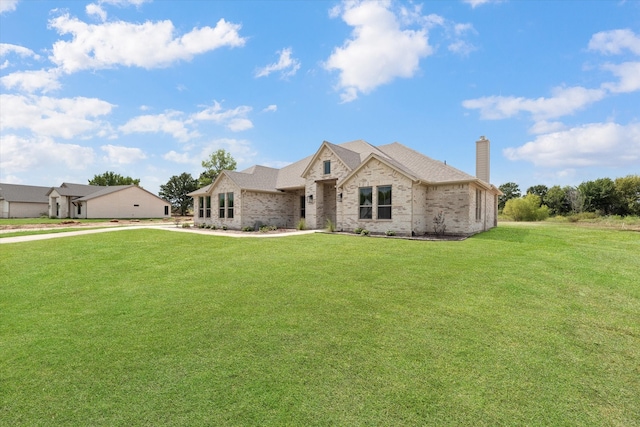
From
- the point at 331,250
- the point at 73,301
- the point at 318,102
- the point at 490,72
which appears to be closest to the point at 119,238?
the point at 73,301

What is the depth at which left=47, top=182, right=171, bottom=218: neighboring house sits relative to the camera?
135ft

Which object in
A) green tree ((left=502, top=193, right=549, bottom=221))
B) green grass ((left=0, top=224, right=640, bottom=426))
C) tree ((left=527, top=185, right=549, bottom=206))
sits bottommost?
green grass ((left=0, top=224, right=640, bottom=426))

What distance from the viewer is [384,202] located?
16.3 m

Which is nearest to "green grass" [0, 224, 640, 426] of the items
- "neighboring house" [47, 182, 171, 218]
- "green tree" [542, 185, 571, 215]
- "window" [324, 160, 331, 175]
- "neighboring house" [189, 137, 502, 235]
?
"neighboring house" [189, 137, 502, 235]

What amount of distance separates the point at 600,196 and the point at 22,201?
85121 mm

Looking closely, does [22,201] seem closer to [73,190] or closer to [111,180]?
[73,190]

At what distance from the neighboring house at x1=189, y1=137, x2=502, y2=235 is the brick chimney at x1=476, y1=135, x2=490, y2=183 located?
6cm

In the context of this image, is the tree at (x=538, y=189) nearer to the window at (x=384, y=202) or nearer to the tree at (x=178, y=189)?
the window at (x=384, y=202)

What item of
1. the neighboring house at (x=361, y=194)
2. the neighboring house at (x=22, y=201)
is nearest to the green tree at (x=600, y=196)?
the neighboring house at (x=361, y=194)

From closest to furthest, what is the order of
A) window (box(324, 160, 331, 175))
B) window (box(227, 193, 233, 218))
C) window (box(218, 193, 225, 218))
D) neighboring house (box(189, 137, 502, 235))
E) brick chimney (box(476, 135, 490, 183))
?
neighboring house (box(189, 137, 502, 235)) < window (box(324, 160, 331, 175)) < brick chimney (box(476, 135, 490, 183)) < window (box(227, 193, 233, 218)) < window (box(218, 193, 225, 218))

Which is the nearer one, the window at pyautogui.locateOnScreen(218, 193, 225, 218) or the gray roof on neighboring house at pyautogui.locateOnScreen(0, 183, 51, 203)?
Result: the window at pyautogui.locateOnScreen(218, 193, 225, 218)

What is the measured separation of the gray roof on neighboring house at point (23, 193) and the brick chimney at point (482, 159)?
6233 cm

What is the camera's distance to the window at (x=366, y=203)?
55.1ft

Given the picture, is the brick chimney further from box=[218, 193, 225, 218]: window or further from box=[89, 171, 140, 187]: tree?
box=[89, 171, 140, 187]: tree
